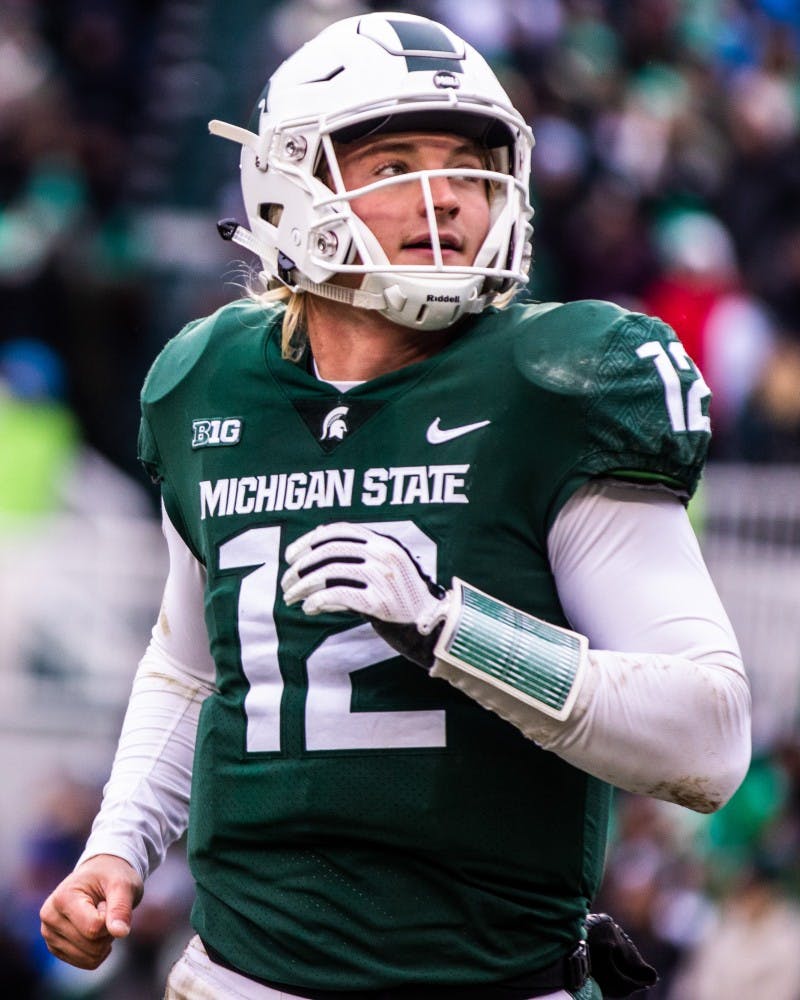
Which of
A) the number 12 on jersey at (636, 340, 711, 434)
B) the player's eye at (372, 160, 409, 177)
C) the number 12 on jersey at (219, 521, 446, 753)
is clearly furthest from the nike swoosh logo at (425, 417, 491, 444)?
the player's eye at (372, 160, 409, 177)

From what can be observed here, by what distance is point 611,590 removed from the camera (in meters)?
2.25

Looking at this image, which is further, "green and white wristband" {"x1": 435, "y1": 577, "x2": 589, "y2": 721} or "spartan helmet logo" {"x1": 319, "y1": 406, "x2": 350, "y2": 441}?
"spartan helmet logo" {"x1": 319, "y1": 406, "x2": 350, "y2": 441}

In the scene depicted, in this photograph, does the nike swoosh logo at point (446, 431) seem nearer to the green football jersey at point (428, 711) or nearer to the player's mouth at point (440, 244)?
the green football jersey at point (428, 711)

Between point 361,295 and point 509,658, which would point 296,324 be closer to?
point 361,295

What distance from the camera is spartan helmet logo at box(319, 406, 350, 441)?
2439 millimetres

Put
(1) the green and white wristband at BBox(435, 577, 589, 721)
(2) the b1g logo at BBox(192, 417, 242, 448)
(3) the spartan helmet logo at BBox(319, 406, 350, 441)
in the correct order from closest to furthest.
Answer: (1) the green and white wristband at BBox(435, 577, 589, 721), (3) the spartan helmet logo at BBox(319, 406, 350, 441), (2) the b1g logo at BBox(192, 417, 242, 448)

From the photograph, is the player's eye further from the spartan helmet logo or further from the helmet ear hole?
the spartan helmet logo

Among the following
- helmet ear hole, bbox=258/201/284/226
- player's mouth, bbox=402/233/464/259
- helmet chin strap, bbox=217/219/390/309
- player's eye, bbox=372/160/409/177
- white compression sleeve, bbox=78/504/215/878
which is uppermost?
player's eye, bbox=372/160/409/177

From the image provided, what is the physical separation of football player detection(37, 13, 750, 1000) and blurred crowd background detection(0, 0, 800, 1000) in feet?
12.9

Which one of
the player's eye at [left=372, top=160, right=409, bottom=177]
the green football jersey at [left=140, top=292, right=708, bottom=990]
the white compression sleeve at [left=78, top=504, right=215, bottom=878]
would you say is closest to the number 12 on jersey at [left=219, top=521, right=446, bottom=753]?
the green football jersey at [left=140, top=292, right=708, bottom=990]

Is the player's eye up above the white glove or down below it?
above

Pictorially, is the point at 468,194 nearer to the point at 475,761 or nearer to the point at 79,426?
the point at 475,761

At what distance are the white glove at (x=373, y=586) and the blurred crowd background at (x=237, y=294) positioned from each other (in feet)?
13.9

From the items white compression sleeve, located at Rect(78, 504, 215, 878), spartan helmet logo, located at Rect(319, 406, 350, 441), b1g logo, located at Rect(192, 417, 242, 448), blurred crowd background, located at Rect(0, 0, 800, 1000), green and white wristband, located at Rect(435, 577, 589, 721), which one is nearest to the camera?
green and white wristband, located at Rect(435, 577, 589, 721)
